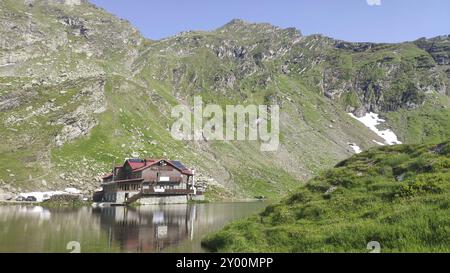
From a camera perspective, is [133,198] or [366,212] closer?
[366,212]

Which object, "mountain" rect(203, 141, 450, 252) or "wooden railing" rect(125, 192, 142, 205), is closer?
"mountain" rect(203, 141, 450, 252)

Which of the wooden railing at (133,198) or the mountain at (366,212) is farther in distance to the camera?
the wooden railing at (133,198)

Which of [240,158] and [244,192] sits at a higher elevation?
[240,158]

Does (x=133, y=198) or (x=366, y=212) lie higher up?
(x=366, y=212)

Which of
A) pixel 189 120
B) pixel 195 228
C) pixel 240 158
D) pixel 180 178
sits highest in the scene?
pixel 189 120

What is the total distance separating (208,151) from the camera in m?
175

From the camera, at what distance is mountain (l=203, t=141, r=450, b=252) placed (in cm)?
2052

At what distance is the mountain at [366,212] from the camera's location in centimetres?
2052

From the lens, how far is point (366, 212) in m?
26.3
